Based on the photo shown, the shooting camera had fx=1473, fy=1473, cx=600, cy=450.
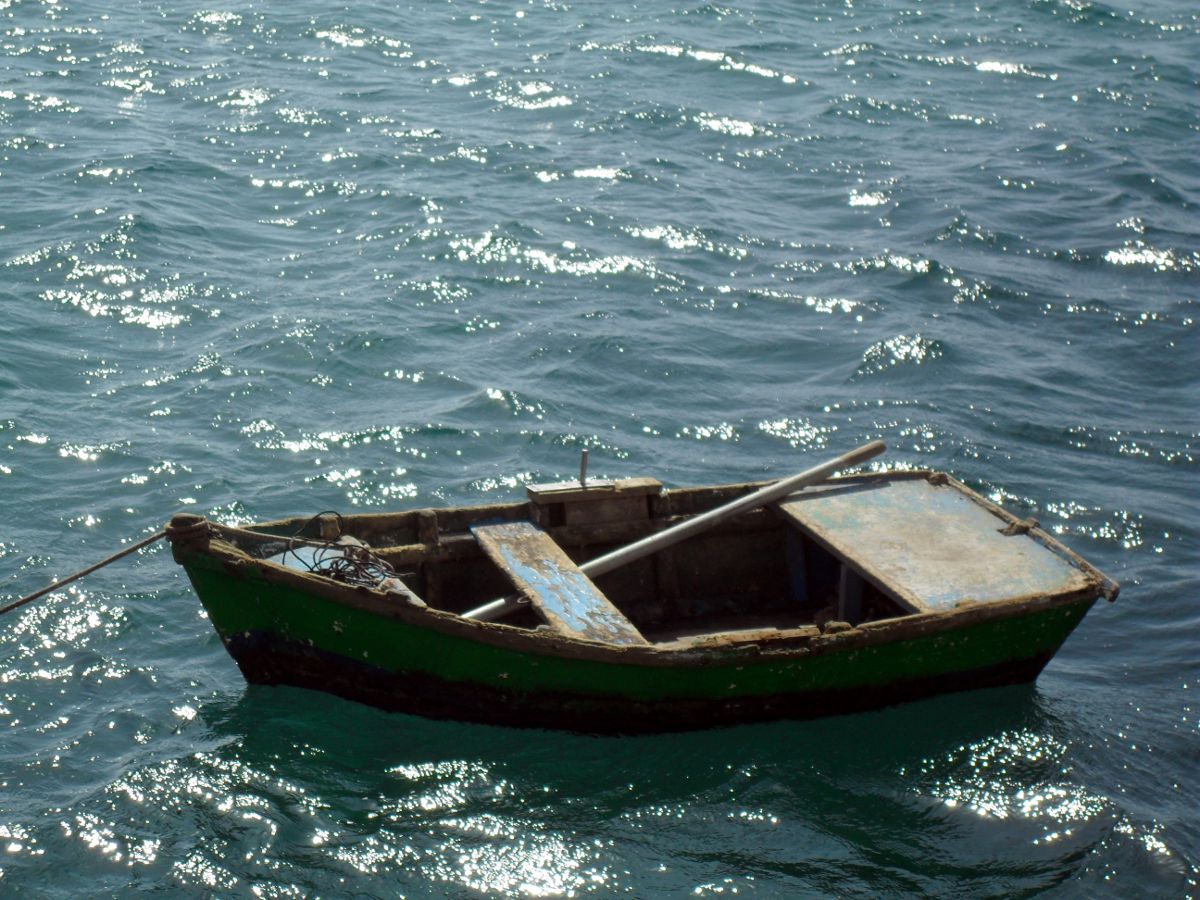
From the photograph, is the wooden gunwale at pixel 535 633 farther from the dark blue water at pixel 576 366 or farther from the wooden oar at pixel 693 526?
the wooden oar at pixel 693 526

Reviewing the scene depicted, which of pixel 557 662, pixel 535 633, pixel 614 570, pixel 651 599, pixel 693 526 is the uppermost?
pixel 693 526

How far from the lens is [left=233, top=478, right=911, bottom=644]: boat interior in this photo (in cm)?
1095

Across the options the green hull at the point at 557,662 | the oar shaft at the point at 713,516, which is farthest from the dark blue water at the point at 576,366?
the oar shaft at the point at 713,516

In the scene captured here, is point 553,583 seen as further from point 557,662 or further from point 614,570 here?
point 614,570

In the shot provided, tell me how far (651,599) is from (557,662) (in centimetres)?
262

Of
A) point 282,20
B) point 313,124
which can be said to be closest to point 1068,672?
point 313,124

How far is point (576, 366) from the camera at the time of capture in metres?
18.0

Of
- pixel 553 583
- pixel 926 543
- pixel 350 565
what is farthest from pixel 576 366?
pixel 350 565

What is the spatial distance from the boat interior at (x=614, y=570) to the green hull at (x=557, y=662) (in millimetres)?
236

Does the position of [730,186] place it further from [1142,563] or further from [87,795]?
[87,795]

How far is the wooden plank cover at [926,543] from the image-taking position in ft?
36.8

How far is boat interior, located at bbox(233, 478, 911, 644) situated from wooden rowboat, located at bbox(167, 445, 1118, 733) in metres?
0.02

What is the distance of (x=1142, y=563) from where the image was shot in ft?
46.8

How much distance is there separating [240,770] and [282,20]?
26.0 m
